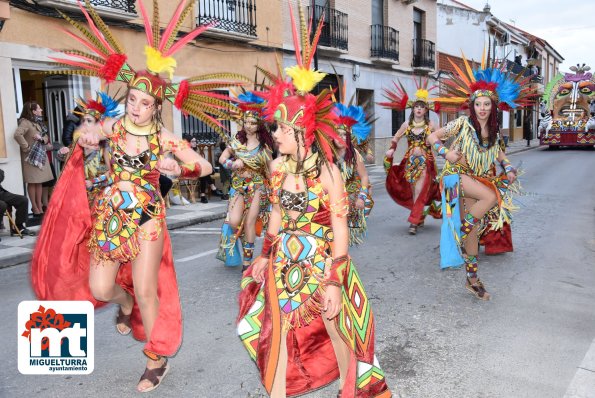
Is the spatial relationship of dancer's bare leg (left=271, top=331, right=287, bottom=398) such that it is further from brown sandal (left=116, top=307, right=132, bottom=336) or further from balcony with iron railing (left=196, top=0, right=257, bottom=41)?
balcony with iron railing (left=196, top=0, right=257, bottom=41)

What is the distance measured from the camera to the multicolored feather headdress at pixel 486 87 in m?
5.23

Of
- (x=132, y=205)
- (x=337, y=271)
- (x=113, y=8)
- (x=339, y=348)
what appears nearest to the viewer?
(x=337, y=271)

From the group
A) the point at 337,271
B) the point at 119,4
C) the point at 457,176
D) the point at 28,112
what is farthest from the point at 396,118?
the point at 337,271

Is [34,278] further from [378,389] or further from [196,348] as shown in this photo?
[378,389]

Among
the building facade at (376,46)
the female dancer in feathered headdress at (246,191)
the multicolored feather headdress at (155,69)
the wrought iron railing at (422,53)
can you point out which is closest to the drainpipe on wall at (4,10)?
the female dancer in feathered headdress at (246,191)

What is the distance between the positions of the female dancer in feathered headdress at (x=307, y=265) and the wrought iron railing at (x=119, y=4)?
926 cm

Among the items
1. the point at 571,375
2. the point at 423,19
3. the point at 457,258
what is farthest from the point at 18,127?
the point at 423,19

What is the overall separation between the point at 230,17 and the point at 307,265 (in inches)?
514

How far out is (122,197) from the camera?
3.27 meters

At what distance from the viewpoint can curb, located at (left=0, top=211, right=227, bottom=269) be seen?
22.3 ft

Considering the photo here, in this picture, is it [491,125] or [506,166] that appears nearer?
[491,125]

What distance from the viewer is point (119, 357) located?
3875 millimetres

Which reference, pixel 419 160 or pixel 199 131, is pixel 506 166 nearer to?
pixel 419 160

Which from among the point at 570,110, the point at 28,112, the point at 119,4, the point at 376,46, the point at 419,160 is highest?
the point at 376,46
